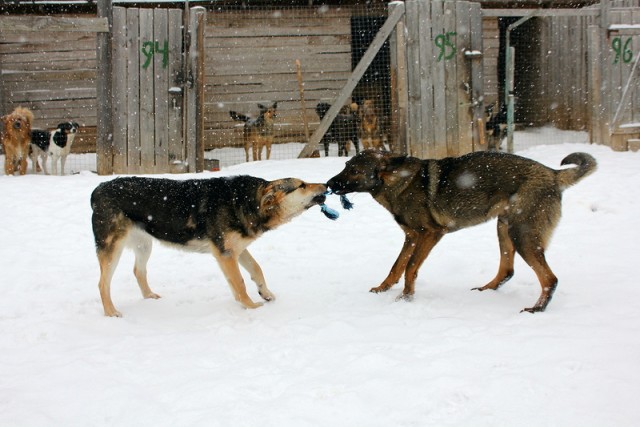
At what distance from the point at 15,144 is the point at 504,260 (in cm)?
937

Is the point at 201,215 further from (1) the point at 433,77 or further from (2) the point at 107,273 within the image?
(1) the point at 433,77

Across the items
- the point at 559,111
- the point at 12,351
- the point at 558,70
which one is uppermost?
the point at 558,70

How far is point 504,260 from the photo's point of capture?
530 cm

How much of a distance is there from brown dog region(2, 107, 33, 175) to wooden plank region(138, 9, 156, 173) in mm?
2549

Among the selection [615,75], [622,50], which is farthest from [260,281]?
[622,50]

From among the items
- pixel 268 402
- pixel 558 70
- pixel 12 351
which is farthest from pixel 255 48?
pixel 268 402

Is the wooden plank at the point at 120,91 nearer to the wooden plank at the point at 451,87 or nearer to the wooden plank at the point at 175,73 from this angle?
the wooden plank at the point at 175,73

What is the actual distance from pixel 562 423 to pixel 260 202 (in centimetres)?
288

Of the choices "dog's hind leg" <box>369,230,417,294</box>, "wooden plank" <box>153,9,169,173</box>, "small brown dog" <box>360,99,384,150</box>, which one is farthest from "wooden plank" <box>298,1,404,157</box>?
"dog's hind leg" <box>369,230,417,294</box>

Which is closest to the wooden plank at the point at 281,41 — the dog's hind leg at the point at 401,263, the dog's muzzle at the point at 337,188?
the dog's muzzle at the point at 337,188

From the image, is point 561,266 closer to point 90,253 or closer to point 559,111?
point 90,253

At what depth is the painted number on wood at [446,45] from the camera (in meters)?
11.1

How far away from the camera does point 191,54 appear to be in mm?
10383

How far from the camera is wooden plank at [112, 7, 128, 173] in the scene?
10297 mm
